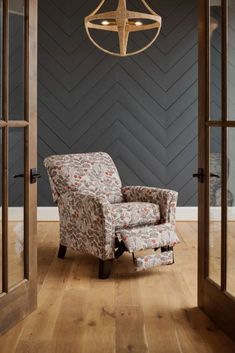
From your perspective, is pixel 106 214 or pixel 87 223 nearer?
pixel 106 214

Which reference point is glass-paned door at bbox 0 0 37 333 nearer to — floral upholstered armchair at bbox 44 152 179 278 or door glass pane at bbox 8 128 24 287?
door glass pane at bbox 8 128 24 287

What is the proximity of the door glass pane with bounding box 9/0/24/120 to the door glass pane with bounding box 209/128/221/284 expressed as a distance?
1.11m

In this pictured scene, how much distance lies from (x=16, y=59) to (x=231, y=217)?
1.44 meters

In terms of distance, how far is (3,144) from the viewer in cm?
290

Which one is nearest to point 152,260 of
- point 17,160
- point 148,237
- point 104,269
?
point 148,237

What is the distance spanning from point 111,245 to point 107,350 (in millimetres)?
1527

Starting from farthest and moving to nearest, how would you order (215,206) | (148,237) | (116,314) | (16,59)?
(148,237) < (116,314) < (215,206) < (16,59)

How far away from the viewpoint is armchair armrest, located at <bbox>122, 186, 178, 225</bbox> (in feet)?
15.3

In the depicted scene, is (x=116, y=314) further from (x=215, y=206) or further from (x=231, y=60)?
(x=231, y=60)

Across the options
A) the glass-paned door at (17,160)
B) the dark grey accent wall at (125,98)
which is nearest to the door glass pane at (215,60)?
the glass-paned door at (17,160)

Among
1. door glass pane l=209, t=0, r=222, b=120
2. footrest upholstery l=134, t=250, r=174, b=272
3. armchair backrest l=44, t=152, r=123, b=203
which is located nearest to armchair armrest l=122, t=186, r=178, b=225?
armchair backrest l=44, t=152, r=123, b=203

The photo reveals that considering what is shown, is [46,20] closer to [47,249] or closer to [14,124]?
[47,249]

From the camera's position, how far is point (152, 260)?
4.25m

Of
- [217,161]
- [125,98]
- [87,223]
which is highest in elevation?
[125,98]
